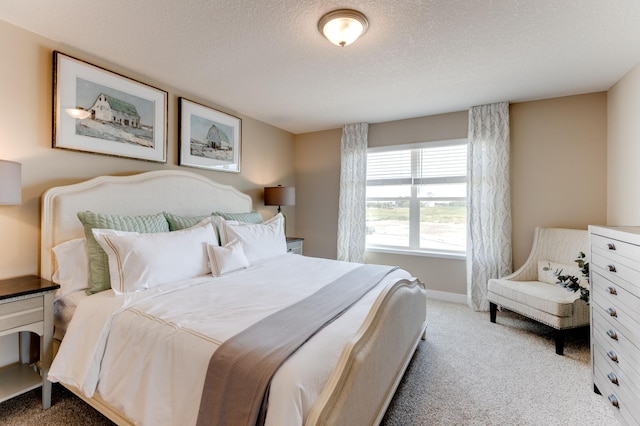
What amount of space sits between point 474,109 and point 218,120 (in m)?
3.07

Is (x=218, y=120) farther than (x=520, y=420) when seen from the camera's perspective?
Yes

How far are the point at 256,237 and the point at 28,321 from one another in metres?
1.60

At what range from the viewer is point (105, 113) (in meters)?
2.35

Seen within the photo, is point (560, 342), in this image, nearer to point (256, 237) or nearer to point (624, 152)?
point (624, 152)

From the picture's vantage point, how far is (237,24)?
188 cm

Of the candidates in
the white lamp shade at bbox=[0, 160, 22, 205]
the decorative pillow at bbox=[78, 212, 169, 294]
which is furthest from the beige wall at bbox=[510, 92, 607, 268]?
the white lamp shade at bbox=[0, 160, 22, 205]

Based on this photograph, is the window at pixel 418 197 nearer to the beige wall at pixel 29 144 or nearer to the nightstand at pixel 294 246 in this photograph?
the nightstand at pixel 294 246

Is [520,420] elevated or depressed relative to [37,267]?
depressed

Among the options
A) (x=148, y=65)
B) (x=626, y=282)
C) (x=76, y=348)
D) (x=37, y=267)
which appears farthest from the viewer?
(x=148, y=65)

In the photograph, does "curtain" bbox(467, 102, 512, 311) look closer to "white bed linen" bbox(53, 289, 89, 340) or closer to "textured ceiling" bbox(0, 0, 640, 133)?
"textured ceiling" bbox(0, 0, 640, 133)

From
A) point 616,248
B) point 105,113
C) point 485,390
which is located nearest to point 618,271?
point 616,248

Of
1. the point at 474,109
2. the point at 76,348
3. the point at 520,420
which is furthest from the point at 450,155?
the point at 76,348

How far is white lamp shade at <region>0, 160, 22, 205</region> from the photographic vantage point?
161 centimetres

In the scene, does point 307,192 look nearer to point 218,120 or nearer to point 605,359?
point 218,120
